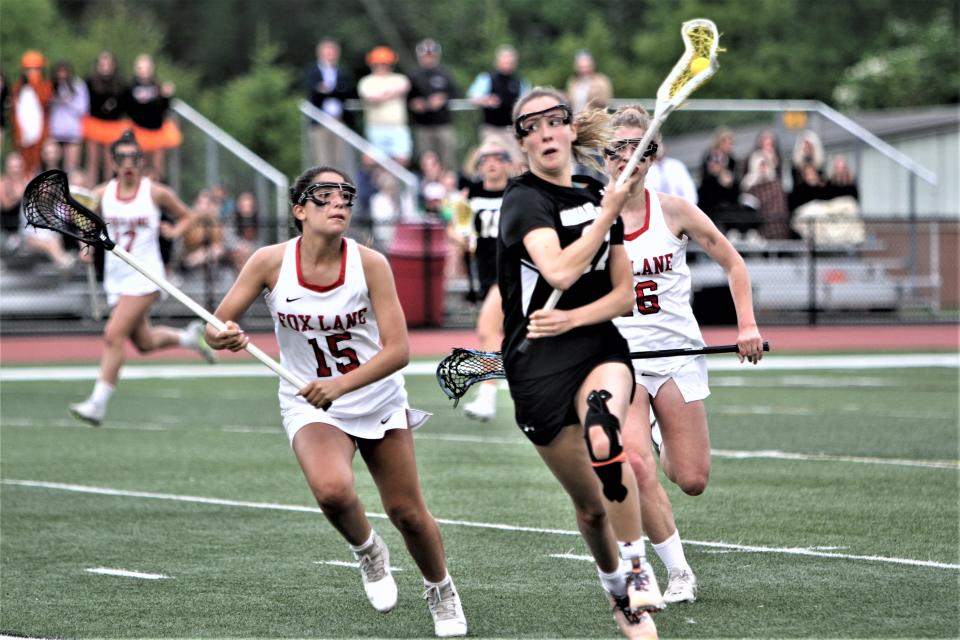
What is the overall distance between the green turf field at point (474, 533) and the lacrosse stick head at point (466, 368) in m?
0.95

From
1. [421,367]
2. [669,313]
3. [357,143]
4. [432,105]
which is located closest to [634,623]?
[669,313]

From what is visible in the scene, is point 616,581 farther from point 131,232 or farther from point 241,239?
point 241,239

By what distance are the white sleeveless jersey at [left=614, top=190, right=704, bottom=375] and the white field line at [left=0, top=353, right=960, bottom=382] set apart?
1069 centimetres

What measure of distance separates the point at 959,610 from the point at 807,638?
0.79m

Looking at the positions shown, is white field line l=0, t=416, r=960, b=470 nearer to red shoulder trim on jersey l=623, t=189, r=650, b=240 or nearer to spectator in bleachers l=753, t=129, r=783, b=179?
red shoulder trim on jersey l=623, t=189, r=650, b=240

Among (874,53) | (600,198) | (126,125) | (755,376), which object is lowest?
(755,376)

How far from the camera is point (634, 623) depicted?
217 inches

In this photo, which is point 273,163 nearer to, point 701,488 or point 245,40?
point 245,40

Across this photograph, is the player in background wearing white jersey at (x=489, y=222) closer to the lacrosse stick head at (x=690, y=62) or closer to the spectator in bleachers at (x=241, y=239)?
the lacrosse stick head at (x=690, y=62)

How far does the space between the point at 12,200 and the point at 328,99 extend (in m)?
4.96

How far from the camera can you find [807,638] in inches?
230

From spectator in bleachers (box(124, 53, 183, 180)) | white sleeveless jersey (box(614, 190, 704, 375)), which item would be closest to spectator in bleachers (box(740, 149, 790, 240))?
spectator in bleachers (box(124, 53, 183, 180))

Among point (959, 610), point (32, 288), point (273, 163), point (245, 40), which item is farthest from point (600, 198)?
point (245, 40)

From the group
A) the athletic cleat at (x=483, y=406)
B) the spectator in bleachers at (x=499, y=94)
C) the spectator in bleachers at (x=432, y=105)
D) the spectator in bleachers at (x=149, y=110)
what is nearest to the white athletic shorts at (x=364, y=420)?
the athletic cleat at (x=483, y=406)
